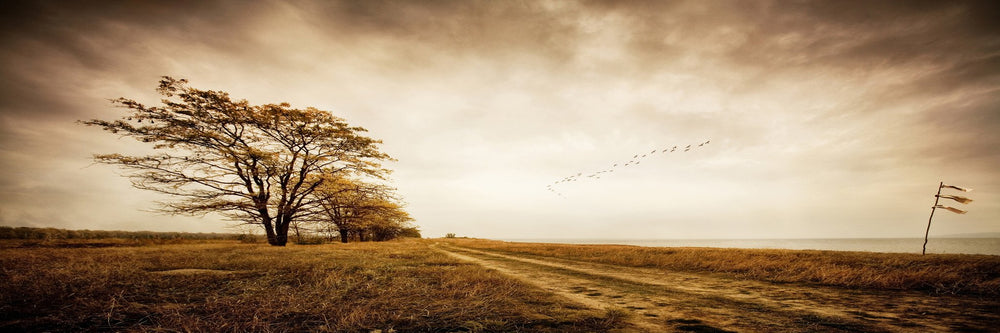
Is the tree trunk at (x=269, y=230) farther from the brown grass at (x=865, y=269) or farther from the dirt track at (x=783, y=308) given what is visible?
the brown grass at (x=865, y=269)

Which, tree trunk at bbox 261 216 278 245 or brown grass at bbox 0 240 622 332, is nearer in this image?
brown grass at bbox 0 240 622 332

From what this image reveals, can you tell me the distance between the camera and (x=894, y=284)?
6246mm

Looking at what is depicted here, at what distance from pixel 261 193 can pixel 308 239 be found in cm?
653

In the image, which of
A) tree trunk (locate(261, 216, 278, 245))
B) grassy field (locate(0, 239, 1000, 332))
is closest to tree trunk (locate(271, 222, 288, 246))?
tree trunk (locate(261, 216, 278, 245))

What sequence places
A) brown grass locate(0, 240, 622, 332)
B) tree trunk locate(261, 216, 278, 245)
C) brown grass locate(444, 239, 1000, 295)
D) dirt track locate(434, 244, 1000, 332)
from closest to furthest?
brown grass locate(0, 240, 622, 332), dirt track locate(434, 244, 1000, 332), brown grass locate(444, 239, 1000, 295), tree trunk locate(261, 216, 278, 245)

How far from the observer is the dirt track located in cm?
345

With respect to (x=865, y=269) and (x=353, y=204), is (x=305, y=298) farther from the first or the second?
(x=353, y=204)

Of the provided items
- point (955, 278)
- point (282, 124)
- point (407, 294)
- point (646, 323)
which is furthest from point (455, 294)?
point (282, 124)

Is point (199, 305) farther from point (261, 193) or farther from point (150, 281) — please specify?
point (261, 193)

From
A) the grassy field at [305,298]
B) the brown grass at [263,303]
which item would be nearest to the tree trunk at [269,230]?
the grassy field at [305,298]

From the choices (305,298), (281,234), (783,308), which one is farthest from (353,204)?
(783,308)

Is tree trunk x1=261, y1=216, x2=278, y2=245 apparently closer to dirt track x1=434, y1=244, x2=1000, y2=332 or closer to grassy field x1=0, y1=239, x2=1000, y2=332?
grassy field x1=0, y1=239, x2=1000, y2=332

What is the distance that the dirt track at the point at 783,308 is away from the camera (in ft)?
11.3

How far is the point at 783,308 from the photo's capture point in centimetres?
439
